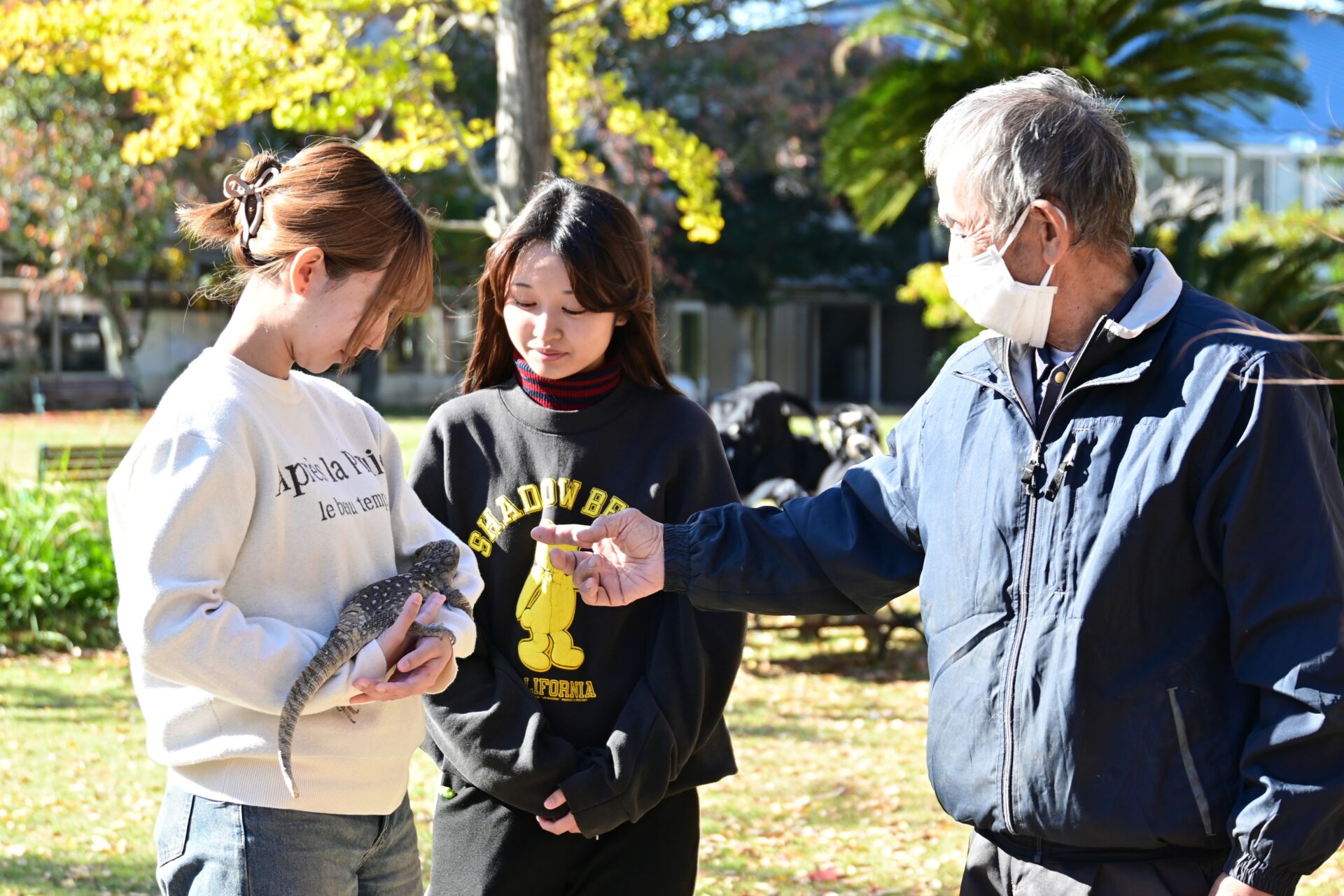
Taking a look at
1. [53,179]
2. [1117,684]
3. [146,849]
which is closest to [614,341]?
[1117,684]

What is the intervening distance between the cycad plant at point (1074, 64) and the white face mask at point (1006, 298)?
4.96 metres

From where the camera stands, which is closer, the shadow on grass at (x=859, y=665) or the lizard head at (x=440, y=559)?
the lizard head at (x=440, y=559)

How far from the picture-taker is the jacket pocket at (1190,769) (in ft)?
6.28

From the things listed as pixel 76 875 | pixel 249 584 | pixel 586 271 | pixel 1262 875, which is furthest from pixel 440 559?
pixel 76 875

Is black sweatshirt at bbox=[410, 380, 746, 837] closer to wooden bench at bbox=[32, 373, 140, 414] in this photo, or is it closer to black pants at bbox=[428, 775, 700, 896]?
black pants at bbox=[428, 775, 700, 896]

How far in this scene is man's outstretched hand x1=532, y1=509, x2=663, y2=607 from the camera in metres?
2.53

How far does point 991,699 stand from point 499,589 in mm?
1134

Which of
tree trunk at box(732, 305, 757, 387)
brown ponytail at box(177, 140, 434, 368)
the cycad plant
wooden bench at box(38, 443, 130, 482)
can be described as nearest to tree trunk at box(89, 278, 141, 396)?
tree trunk at box(732, 305, 757, 387)

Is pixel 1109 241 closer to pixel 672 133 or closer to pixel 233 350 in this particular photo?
pixel 233 350

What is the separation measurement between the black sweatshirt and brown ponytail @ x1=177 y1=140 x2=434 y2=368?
20.4 inches

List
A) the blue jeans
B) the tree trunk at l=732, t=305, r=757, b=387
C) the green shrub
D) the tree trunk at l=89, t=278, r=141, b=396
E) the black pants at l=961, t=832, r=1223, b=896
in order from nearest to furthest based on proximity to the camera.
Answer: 1. the black pants at l=961, t=832, r=1223, b=896
2. the blue jeans
3. the green shrub
4. the tree trunk at l=89, t=278, r=141, b=396
5. the tree trunk at l=732, t=305, r=757, b=387

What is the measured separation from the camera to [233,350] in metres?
2.20

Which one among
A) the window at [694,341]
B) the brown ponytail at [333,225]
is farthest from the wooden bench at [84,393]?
the brown ponytail at [333,225]

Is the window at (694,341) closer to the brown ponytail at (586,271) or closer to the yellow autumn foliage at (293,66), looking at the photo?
the yellow autumn foliage at (293,66)
